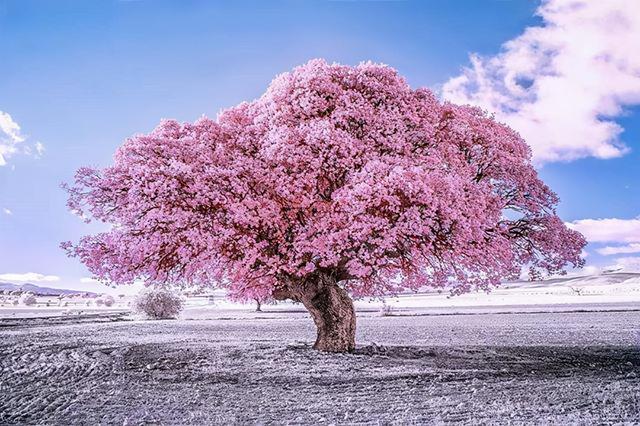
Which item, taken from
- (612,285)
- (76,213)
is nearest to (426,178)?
(76,213)

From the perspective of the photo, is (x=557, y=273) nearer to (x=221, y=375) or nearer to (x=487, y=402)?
(x=487, y=402)

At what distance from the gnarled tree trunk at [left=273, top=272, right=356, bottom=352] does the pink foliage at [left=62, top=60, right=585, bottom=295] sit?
78 centimetres

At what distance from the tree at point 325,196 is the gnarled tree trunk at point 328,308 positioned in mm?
51

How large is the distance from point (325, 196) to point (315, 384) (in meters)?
6.55

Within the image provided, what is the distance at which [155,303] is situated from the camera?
5134cm

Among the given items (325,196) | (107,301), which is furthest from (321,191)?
(107,301)

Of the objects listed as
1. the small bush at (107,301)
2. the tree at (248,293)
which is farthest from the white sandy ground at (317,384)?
the small bush at (107,301)

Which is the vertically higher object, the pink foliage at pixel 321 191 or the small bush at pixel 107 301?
the pink foliage at pixel 321 191

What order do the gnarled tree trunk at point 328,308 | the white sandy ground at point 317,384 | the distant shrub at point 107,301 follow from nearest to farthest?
1. the white sandy ground at point 317,384
2. the gnarled tree trunk at point 328,308
3. the distant shrub at point 107,301

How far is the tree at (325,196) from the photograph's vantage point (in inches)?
645

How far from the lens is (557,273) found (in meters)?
21.1

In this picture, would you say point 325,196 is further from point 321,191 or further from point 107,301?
point 107,301

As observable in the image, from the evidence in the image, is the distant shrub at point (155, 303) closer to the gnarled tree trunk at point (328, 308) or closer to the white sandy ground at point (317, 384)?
the white sandy ground at point (317, 384)

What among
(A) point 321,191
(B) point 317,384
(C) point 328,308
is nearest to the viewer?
(B) point 317,384
